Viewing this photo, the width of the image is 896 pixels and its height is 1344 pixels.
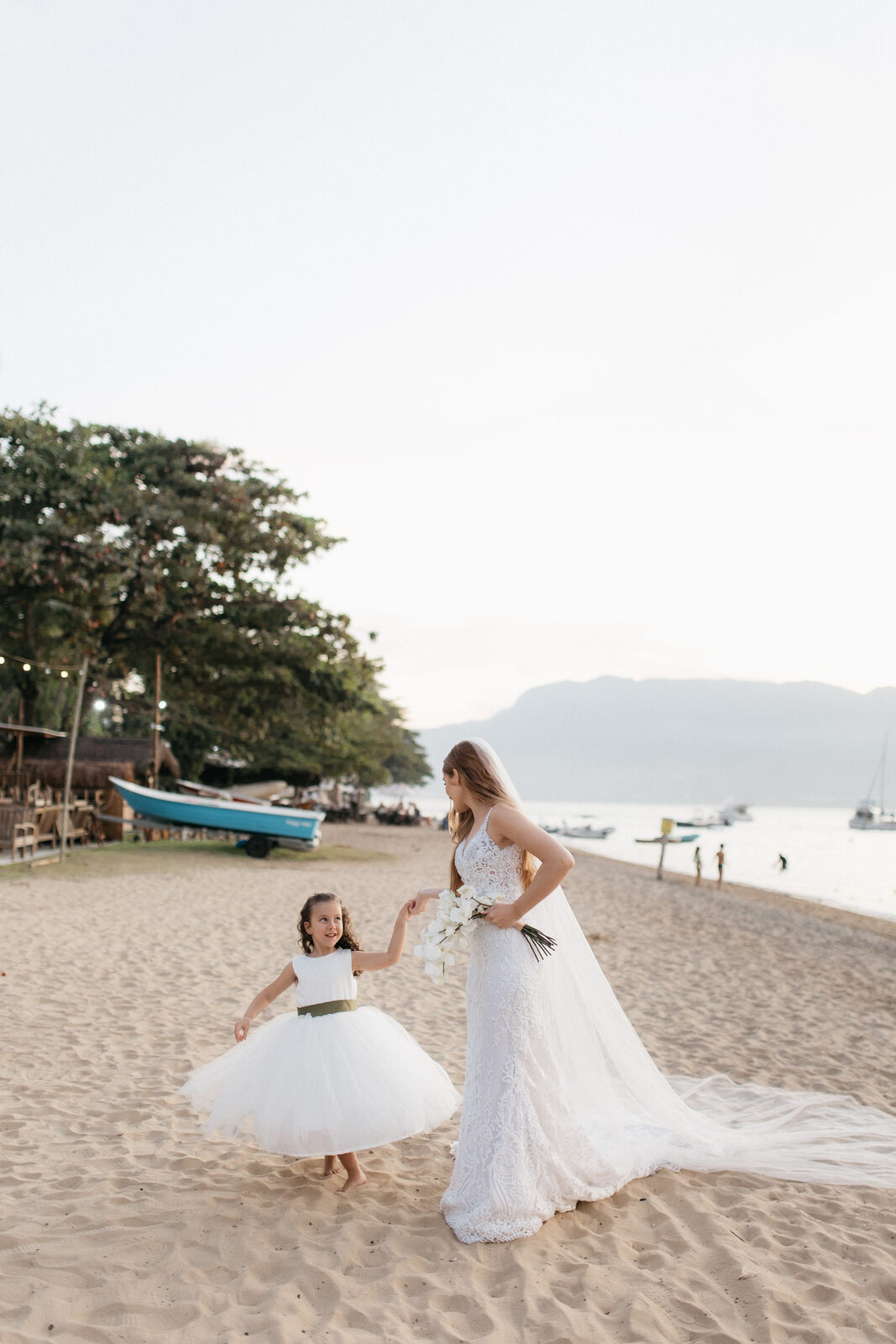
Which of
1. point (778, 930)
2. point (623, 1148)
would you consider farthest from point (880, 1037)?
point (778, 930)

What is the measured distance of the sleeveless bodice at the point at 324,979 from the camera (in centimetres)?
410

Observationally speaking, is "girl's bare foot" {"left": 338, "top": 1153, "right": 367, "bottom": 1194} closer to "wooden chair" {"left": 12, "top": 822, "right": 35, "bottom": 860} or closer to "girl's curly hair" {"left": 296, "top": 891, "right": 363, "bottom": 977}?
"girl's curly hair" {"left": 296, "top": 891, "right": 363, "bottom": 977}

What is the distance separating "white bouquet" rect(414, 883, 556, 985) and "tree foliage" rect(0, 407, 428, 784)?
1868 cm

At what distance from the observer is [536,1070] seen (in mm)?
3750

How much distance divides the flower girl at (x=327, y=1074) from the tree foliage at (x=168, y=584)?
18.2m

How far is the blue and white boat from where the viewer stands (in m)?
21.7

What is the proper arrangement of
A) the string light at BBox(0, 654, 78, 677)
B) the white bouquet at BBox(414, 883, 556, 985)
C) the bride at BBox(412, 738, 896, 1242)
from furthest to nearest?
the string light at BBox(0, 654, 78, 677) → the white bouquet at BBox(414, 883, 556, 985) → the bride at BBox(412, 738, 896, 1242)

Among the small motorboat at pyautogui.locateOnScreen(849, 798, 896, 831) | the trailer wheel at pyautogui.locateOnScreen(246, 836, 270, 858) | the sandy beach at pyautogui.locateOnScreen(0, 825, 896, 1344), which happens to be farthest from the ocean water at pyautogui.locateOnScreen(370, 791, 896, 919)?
the small motorboat at pyautogui.locateOnScreen(849, 798, 896, 831)

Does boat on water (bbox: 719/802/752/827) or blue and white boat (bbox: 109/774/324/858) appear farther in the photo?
boat on water (bbox: 719/802/752/827)

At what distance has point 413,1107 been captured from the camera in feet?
12.6

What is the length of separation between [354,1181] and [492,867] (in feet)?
5.55

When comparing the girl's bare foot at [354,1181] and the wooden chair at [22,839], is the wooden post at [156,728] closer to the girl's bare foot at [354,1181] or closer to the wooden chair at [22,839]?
the wooden chair at [22,839]

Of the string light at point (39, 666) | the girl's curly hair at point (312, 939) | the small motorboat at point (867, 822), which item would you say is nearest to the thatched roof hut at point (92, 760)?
the string light at point (39, 666)

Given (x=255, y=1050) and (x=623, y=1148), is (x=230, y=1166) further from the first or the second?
(x=623, y=1148)
